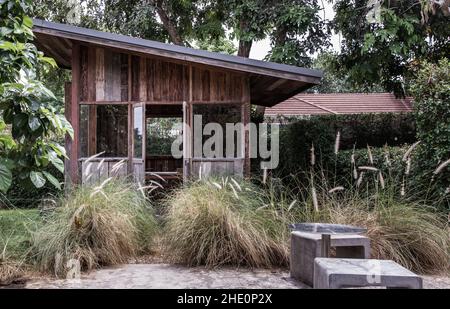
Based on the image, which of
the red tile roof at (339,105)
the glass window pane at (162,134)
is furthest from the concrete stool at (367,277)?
the red tile roof at (339,105)

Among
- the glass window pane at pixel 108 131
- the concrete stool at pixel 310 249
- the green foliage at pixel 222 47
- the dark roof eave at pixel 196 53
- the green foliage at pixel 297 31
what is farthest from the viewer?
the green foliage at pixel 222 47

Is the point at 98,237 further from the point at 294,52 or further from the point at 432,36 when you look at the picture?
the point at 432,36

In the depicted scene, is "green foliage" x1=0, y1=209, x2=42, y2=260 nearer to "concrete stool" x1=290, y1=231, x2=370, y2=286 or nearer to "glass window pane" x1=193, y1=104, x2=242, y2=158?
"concrete stool" x1=290, y1=231, x2=370, y2=286

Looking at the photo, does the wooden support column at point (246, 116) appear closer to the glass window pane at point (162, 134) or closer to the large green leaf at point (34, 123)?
the large green leaf at point (34, 123)

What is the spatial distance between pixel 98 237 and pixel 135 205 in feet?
2.18

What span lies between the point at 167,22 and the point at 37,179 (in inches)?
402

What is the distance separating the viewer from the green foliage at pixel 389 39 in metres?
8.50

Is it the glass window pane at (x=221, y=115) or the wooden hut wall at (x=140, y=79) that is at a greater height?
the wooden hut wall at (x=140, y=79)

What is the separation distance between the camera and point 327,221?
179 inches

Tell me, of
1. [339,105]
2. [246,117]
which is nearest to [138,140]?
[246,117]

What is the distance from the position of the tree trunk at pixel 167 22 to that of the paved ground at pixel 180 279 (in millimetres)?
9718

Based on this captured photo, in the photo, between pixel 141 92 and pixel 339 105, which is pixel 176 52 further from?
pixel 339 105

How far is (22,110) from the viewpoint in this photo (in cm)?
338

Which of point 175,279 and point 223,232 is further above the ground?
point 223,232
